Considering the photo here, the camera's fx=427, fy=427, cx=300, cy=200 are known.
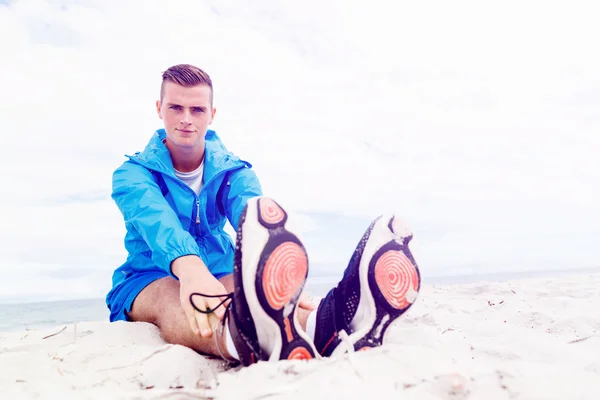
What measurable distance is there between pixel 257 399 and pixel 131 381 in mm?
532

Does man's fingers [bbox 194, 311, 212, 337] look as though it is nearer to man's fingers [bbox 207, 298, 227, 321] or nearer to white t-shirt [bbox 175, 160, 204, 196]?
man's fingers [bbox 207, 298, 227, 321]

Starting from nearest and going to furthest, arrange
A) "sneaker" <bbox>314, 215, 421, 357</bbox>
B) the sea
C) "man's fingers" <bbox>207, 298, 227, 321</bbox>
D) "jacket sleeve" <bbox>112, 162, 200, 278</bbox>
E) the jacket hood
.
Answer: "sneaker" <bbox>314, 215, 421, 357</bbox> < "man's fingers" <bbox>207, 298, 227, 321</bbox> < "jacket sleeve" <bbox>112, 162, 200, 278</bbox> < the jacket hood < the sea

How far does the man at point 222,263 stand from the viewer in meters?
1.19

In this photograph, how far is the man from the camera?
3.92 ft

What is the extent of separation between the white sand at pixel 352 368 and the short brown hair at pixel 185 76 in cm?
115

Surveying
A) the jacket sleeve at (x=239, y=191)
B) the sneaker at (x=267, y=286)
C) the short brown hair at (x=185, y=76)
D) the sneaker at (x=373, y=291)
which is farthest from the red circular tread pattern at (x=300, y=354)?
the short brown hair at (x=185, y=76)

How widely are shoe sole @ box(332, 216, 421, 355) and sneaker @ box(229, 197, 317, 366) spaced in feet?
0.62

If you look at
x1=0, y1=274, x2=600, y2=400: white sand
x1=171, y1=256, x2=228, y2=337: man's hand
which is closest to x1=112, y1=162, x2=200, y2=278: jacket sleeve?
x1=171, y1=256, x2=228, y2=337: man's hand

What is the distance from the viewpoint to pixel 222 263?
230 centimetres

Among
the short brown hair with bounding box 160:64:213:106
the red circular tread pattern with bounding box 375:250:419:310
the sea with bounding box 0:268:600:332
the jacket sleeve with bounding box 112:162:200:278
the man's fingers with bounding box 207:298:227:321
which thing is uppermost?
the short brown hair with bounding box 160:64:213:106

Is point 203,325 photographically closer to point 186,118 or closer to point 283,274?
point 283,274

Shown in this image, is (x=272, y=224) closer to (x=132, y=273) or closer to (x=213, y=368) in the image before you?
(x=213, y=368)

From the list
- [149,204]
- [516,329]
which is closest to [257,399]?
[149,204]

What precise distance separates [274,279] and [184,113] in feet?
3.86
